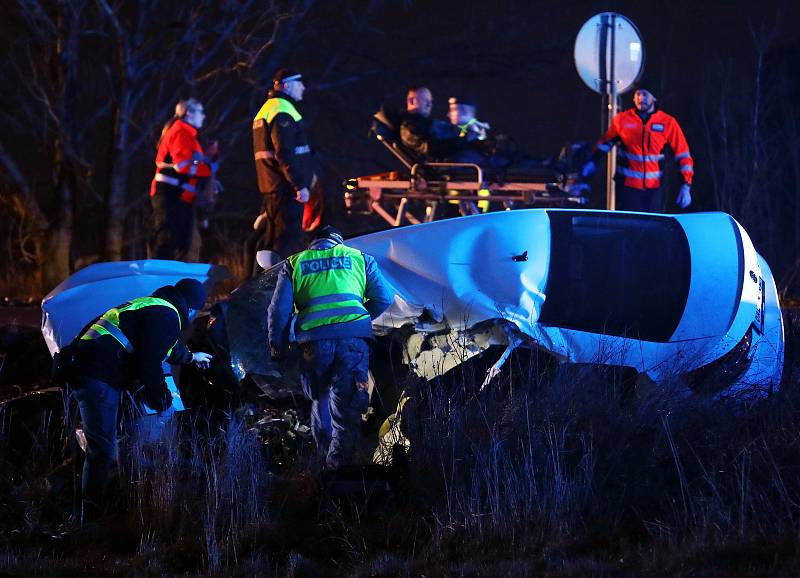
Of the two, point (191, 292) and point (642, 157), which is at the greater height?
point (642, 157)

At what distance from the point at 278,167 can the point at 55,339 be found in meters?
3.21

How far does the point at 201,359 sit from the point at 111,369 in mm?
660

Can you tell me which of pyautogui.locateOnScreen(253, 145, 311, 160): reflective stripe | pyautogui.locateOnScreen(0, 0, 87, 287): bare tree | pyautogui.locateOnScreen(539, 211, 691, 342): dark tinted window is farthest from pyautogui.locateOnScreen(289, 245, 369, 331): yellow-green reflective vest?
pyautogui.locateOnScreen(0, 0, 87, 287): bare tree

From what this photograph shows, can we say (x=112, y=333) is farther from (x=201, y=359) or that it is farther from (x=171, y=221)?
(x=171, y=221)

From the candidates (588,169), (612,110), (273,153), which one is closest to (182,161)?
(273,153)

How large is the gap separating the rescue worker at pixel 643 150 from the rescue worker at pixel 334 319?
437 cm

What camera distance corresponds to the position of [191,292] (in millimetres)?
6520

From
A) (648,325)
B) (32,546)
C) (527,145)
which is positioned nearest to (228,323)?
(32,546)

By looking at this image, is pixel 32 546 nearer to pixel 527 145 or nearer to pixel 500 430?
pixel 500 430

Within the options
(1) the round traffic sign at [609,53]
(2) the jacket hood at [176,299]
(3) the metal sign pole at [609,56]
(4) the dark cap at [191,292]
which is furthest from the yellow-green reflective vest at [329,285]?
(1) the round traffic sign at [609,53]

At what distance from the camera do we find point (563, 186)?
35.2ft

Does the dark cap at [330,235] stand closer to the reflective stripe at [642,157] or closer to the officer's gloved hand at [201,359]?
the officer's gloved hand at [201,359]

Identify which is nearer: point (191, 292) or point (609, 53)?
point (191, 292)

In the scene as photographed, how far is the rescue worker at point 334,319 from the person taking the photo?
661cm
